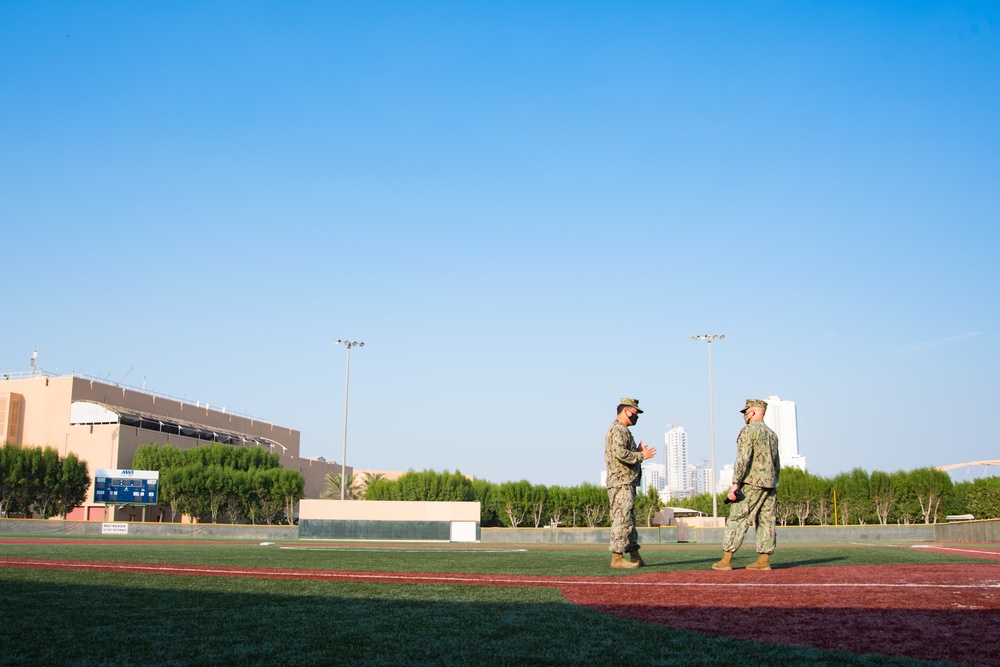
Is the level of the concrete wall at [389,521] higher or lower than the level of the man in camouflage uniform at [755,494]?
lower

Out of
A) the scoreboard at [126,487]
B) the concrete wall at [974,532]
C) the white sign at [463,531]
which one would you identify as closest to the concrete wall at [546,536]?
the white sign at [463,531]

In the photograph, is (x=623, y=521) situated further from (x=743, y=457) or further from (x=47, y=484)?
(x=47, y=484)

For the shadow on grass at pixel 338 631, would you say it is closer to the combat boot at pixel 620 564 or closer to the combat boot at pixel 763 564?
the combat boot at pixel 620 564

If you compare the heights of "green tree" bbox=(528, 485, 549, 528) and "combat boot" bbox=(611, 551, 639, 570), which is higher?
"combat boot" bbox=(611, 551, 639, 570)

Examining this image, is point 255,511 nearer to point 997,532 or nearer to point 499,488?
point 499,488

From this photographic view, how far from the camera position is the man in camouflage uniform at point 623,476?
11.4 meters

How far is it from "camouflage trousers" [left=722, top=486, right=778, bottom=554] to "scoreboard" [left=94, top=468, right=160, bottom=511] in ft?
178

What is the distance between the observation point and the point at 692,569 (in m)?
11.0

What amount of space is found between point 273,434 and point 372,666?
98652 mm

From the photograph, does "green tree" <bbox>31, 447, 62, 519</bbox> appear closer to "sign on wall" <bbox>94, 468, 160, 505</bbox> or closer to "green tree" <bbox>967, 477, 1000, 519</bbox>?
"sign on wall" <bbox>94, 468, 160, 505</bbox>

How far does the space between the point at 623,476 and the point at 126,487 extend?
5417cm

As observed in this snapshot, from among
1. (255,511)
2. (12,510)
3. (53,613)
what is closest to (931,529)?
(53,613)

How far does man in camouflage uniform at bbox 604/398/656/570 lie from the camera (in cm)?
1138

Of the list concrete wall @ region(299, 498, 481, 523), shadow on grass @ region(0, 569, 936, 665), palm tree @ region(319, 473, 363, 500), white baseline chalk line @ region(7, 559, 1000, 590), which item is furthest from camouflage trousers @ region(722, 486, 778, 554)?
palm tree @ region(319, 473, 363, 500)
